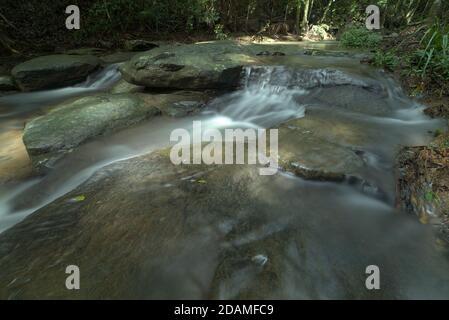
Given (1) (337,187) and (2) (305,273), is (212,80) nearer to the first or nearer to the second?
(1) (337,187)

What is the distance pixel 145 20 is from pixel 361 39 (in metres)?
8.20

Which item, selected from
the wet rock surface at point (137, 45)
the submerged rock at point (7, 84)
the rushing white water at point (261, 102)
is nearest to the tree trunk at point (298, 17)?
the wet rock surface at point (137, 45)

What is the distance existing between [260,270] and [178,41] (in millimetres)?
11505

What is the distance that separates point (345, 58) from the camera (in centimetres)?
726

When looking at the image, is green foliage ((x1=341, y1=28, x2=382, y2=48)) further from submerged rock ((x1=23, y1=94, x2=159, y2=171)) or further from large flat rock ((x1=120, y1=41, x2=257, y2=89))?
submerged rock ((x1=23, y1=94, x2=159, y2=171))

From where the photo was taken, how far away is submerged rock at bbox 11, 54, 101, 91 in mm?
6918

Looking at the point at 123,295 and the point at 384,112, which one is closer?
the point at 123,295

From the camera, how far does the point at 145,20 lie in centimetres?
1239

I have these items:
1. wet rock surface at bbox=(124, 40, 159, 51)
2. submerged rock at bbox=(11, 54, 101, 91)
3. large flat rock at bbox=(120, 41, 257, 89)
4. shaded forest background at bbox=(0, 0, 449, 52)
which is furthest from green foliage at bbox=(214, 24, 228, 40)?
large flat rock at bbox=(120, 41, 257, 89)

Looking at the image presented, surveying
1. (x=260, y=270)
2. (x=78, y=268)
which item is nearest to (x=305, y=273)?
(x=260, y=270)

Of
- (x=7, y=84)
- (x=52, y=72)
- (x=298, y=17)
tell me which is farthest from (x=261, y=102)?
(x=298, y=17)

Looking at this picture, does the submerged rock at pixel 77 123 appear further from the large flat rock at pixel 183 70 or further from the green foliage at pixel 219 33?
the green foliage at pixel 219 33

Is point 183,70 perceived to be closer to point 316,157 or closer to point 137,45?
point 316,157

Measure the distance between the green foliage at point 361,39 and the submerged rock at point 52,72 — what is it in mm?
7447
